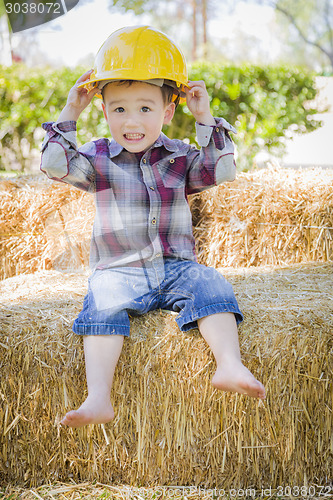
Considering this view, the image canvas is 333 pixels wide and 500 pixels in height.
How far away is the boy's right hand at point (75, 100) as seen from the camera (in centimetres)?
197

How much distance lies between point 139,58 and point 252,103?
551 centimetres

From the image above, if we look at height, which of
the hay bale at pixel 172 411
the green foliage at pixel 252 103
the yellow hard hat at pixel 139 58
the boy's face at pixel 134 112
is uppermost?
the green foliage at pixel 252 103

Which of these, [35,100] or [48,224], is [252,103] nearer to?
[35,100]

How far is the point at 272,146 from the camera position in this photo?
7133 millimetres

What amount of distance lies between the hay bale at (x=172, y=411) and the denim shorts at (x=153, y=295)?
0.23ft

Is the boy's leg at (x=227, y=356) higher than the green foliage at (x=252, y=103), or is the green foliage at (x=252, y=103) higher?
the green foliage at (x=252, y=103)

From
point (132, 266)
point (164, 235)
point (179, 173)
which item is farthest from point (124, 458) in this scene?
point (179, 173)

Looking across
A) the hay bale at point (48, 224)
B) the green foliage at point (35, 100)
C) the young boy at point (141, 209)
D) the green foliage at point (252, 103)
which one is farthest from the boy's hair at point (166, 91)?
the green foliage at point (35, 100)

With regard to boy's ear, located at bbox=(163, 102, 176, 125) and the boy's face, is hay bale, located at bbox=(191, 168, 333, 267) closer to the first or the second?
boy's ear, located at bbox=(163, 102, 176, 125)

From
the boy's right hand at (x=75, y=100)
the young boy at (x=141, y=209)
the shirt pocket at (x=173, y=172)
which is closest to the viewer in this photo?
the young boy at (x=141, y=209)

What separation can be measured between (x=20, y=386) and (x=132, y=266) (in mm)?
608

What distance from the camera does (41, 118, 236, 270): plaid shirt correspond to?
6.57 feet

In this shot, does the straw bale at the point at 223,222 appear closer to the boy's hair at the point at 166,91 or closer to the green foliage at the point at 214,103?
the boy's hair at the point at 166,91

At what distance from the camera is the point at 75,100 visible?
198 cm
